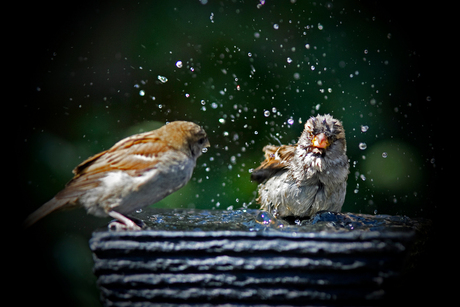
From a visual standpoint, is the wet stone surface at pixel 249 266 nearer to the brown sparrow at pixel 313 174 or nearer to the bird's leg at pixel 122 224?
the bird's leg at pixel 122 224

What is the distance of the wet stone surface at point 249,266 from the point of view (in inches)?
50.0

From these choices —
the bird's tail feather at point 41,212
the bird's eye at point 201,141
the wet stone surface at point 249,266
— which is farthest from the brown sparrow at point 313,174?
the bird's tail feather at point 41,212

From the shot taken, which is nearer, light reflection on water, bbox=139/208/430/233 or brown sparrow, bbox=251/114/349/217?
light reflection on water, bbox=139/208/430/233

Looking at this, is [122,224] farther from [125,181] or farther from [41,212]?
[41,212]

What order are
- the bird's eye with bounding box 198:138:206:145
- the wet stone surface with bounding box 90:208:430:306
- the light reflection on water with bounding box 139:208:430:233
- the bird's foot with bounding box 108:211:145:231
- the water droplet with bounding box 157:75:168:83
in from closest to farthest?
1. the wet stone surface with bounding box 90:208:430:306
2. the bird's foot with bounding box 108:211:145:231
3. the light reflection on water with bounding box 139:208:430:233
4. the bird's eye with bounding box 198:138:206:145
5. the water droplet with bounding box 157:75:168:83

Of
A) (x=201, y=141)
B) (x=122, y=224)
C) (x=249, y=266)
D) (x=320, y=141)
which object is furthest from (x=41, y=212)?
(x=320, y=141)

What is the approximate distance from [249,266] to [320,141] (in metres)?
1.06

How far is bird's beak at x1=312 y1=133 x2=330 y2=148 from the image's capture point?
2.16 m

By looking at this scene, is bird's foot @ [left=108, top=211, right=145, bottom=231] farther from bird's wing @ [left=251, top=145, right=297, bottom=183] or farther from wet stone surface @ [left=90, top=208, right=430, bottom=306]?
bird's wing @ [left=251, top=145, right=297, bottom=183]

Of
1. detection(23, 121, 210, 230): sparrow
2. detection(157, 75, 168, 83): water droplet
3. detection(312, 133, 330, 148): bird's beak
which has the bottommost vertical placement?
detection(23, 121, 210, 230): sparrow

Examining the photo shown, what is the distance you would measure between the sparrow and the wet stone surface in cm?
21

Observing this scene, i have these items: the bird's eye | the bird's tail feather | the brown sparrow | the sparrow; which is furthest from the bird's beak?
the bird's tail feather

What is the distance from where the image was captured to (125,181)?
1.57 metres

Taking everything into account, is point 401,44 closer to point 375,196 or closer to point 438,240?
point 375,196
